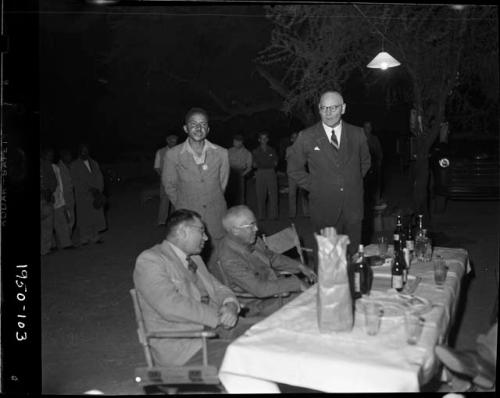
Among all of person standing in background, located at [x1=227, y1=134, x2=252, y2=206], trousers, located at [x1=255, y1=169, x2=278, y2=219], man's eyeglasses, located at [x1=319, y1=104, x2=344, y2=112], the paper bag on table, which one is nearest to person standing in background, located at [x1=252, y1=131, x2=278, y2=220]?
trousers, located at [x1=255, y1=169, x2=278, y2=219]

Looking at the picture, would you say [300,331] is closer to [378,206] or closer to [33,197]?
[33,197]

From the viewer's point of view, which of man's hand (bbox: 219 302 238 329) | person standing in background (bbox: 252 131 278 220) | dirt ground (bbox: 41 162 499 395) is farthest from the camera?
person standing in background (bbox: 252 131 278 220)

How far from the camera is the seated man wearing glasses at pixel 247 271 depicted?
16.0ft

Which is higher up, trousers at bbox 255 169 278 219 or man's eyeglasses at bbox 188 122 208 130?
man's eyeglasses at bbox 188 122 208 130

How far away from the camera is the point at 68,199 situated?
32.4 feet

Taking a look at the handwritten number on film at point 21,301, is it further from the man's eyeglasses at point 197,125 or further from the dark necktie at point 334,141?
the dark necktie at point 334,141

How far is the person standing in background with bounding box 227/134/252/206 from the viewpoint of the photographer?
10316 mm

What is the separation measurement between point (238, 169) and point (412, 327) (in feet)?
27.1

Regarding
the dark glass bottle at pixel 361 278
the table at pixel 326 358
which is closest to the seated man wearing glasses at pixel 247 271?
the dark glass bottle at pixel 361 278

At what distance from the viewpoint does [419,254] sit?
200 inches

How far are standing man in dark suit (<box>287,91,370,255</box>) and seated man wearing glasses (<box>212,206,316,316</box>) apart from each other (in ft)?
4.14

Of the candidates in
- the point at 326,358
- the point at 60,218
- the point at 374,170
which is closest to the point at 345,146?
the point at 326,358

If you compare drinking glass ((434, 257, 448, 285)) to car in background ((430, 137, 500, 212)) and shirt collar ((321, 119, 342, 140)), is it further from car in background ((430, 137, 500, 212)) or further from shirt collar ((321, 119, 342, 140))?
car in background ((430, 137, 500, 212))

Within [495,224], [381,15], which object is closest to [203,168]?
[381,15]
